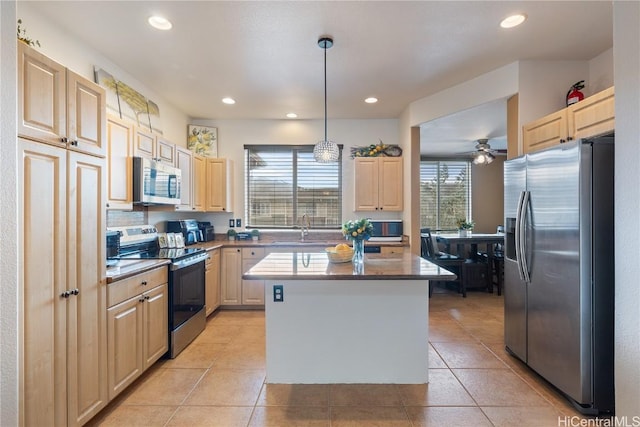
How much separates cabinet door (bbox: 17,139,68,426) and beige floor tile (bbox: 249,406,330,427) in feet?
3.52

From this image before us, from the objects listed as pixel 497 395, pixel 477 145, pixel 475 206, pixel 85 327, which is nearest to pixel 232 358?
pixel 85 327

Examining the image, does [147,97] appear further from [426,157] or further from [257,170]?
[426,157]

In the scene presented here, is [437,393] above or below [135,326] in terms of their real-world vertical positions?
below

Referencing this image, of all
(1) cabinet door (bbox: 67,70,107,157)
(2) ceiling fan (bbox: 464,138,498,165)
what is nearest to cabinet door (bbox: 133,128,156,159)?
(1) cabinet door (bbox: 67,70,107,157)

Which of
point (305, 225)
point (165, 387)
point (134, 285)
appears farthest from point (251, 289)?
point (134, 285)

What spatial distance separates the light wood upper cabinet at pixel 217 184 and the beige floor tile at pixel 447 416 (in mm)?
3457

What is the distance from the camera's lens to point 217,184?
4570mm

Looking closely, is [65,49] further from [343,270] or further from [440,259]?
[440,259]

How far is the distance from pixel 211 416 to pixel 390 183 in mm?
3534

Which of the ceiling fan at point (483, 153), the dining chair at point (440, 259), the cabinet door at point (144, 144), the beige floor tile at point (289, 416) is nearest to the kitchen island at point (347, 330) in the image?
the beige floor tile at point (289, 416)

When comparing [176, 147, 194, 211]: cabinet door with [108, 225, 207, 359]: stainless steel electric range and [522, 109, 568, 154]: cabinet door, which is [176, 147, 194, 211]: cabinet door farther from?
[522, 109, 568, 154]: cabinet door

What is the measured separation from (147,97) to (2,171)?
2.93 m

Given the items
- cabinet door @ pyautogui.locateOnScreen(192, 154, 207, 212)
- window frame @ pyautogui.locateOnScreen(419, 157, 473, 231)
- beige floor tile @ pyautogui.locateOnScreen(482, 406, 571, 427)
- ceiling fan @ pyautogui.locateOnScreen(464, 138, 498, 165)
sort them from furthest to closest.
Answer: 1. window frame @ pyautogui.locateOnScreen(419, 157, 473, 231)
2. ceiling fan @ pyautogui.locateOnScreen(464, 138, 498, 165)
3. cabinet door @ pyautogui.locateOnScreen(192, 154, 207, 212)
4. beige floor tile @ pyautogui.locateOnScreen(482, 406, 571, 427)

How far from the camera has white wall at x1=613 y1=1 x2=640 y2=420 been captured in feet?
3.67
